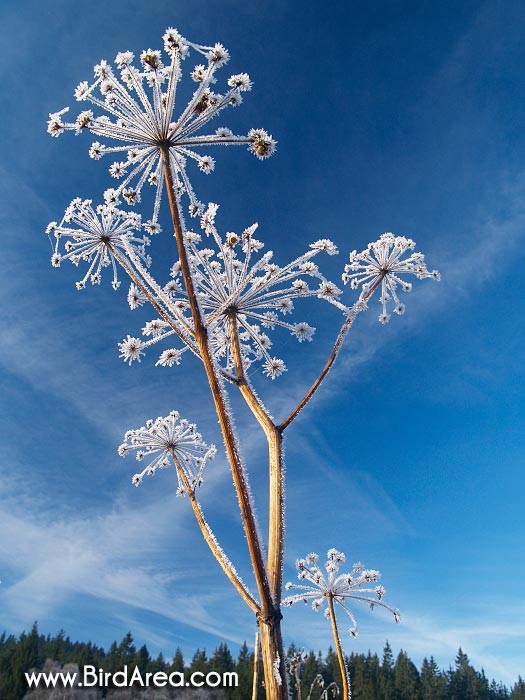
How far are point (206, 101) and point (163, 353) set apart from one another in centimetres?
333

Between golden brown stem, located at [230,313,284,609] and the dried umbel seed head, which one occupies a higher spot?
the dried umbel seed head

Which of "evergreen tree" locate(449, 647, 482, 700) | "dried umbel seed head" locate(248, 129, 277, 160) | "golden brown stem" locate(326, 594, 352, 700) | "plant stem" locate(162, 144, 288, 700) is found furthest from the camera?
"evergreen tree" locate(449, 647, 482, 700)

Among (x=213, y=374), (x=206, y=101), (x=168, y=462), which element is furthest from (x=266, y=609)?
(x=168, y=462)

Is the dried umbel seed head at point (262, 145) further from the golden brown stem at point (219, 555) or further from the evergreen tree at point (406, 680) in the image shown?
the evergreen tree at point (406, 680)

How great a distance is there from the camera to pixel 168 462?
8641mm

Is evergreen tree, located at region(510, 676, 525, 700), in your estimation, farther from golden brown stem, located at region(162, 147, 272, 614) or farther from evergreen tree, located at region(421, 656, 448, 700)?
golden brown stem, located at region(162, 147, 272, 614)

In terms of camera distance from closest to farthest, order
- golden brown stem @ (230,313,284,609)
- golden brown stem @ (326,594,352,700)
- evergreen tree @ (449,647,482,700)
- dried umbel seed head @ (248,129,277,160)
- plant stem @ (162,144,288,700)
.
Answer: plant stem @ (162,144,288,700) < golden brown stem @ (230,313,284,609) < dried umbel seed head @ (248,129,277,160) < golden brown stem @ (326,594,352,700) < evergreen tree @ (449,647,482,700)

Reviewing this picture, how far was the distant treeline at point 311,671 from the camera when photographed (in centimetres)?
9238

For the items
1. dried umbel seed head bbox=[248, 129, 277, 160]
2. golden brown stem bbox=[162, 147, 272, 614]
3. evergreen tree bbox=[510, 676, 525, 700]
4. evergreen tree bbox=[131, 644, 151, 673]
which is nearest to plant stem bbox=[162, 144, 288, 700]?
golden brown stem bbox=[162, 147, 272, 614]

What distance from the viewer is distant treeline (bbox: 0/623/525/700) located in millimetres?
92375

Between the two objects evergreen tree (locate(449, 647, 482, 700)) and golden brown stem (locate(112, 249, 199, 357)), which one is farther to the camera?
evergreen tree (locate(449, 647, 482, 700))

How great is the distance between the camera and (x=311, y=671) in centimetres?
9094

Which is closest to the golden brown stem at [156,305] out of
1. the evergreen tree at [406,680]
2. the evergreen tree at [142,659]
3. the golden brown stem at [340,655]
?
the golden brown stem at [340,655]

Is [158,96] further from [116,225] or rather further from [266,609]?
[266,609]
